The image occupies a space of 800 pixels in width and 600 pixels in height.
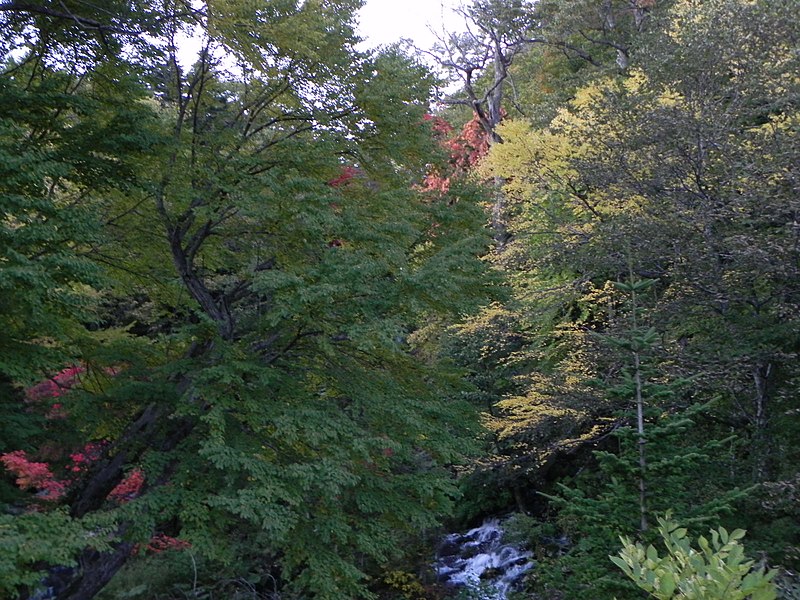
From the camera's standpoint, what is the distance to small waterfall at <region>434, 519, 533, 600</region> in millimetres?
11672

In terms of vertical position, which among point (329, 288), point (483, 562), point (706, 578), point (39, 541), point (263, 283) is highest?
point (263, 283)

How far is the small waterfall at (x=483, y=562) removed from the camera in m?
11.7

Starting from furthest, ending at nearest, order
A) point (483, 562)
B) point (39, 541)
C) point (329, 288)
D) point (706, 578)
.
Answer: point (483, 562) < point (329, 288) < point (39, 541) < point (706, 578)

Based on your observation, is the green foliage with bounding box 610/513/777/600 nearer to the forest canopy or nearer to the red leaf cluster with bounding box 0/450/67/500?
the forest canopy

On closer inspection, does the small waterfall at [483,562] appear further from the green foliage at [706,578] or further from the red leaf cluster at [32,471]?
the green foliage at [706,578]

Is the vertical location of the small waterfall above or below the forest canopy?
below

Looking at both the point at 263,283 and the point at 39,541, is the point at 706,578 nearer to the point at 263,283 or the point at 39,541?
the point at 263,283

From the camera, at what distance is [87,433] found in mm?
7891

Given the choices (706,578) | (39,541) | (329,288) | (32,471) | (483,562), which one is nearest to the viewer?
(706,578)

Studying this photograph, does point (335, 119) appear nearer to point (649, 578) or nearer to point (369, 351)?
point (369, 351)

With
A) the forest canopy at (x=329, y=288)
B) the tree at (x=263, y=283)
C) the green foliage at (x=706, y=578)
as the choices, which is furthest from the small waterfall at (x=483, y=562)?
the green foliage at (x=706, y=578)

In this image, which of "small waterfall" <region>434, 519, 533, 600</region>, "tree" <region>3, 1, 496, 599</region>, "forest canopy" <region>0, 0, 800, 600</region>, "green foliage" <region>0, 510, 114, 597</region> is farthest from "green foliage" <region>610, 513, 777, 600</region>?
"small waterfall" <region>434, 519, 533, 600</region>

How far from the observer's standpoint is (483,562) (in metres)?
12.7

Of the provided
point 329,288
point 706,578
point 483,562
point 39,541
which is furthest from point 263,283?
point 483,562
